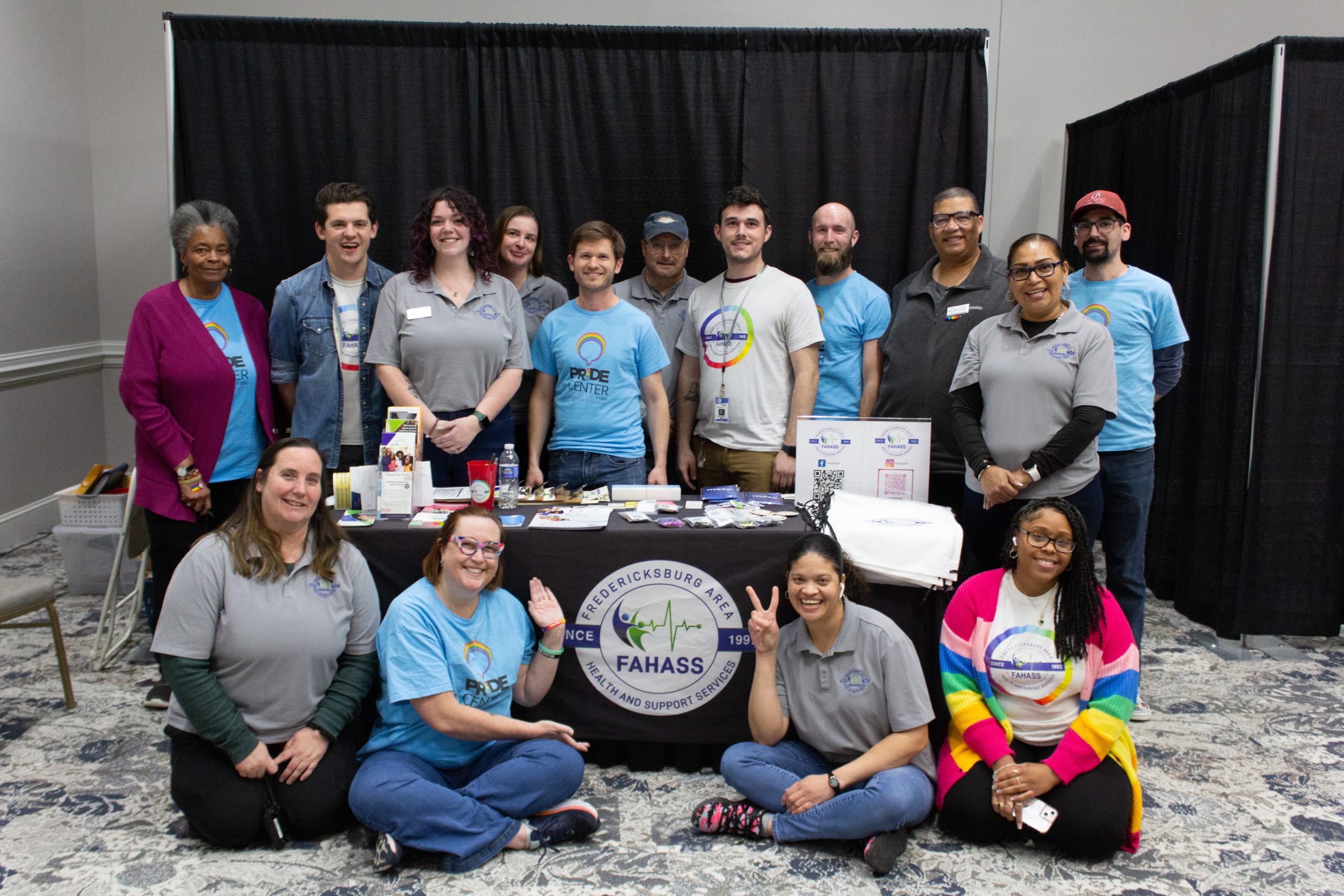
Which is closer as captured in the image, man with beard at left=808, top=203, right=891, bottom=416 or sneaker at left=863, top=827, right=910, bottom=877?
sneaker at left=863, top=827, right=910, bottom=877

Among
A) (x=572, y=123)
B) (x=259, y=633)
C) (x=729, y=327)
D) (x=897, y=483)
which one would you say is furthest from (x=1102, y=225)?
(x=259, y=633)

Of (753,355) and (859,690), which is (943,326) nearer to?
(753,355)

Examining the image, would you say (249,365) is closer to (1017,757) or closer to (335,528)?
(335,528)

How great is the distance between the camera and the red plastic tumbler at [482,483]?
2629 millimetres

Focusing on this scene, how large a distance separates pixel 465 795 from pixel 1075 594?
1536mm

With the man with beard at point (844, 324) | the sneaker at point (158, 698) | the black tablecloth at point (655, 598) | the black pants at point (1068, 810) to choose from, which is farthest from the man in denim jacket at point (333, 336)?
the black pants at point (1068, 810)

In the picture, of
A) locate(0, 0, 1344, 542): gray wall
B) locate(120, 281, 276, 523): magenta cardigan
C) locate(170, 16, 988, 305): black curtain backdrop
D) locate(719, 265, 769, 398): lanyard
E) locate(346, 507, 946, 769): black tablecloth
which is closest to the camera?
locate(346, 507, 946, 769): black tablecloth

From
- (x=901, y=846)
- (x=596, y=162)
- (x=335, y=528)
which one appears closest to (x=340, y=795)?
(x=335, y=528)

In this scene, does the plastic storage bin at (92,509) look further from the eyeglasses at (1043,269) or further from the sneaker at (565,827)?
the eyeglasses at (1043,269)

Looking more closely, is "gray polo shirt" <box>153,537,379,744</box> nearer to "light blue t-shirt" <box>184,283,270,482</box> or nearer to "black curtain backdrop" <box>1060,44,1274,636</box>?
"light blue t-shirt" <box>184,283,270,482</box>

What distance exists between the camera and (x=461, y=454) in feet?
9.80

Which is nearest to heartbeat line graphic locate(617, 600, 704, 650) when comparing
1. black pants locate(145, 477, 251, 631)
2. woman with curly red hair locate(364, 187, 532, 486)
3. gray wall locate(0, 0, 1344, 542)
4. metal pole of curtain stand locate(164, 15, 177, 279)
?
woman with curly red hair locate(364, 187, 532, 486)

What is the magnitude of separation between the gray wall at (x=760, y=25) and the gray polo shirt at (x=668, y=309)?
1.90 metres

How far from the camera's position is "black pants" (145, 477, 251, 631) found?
2.93 metres
